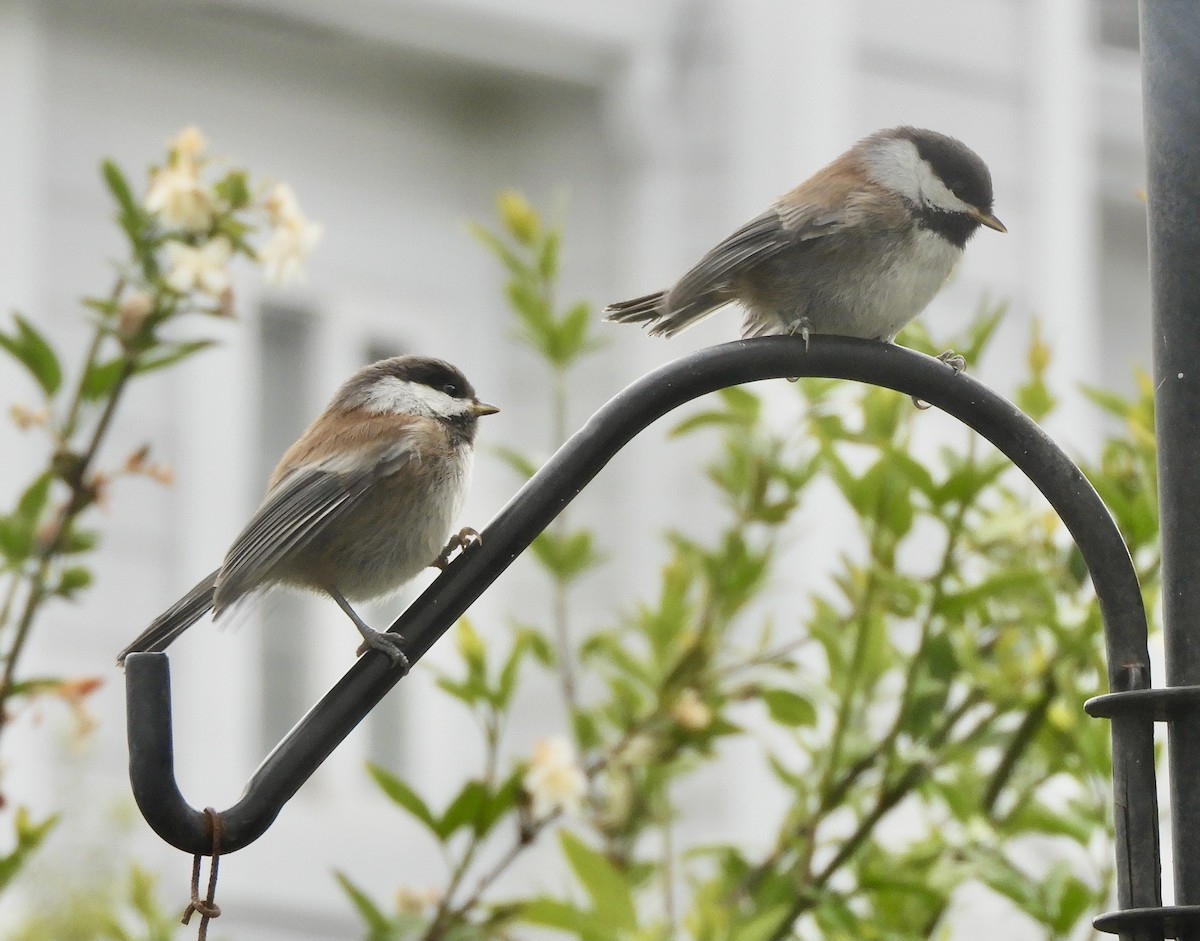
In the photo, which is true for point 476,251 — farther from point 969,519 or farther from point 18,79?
point 969,519

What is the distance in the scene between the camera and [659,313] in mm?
1793

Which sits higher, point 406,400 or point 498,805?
point 406,400

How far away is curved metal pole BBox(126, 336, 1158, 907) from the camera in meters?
1.23

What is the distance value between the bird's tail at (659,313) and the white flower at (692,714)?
74 centimetres

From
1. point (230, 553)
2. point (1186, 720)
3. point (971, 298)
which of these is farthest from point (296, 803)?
point (1186, 720)

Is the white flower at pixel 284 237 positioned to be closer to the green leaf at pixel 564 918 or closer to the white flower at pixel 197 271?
the white flower at pixel 197 271

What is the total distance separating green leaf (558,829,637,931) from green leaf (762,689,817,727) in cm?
37

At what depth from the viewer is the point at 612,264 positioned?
609 cm

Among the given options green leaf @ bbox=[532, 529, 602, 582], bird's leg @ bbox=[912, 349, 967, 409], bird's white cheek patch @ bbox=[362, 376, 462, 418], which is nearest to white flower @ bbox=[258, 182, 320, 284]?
bird's white cheek patch @ bbox=[362, 376, 462, 418]

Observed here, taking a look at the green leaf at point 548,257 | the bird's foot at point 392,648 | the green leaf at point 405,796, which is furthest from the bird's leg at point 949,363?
the green leaf at point 548,257

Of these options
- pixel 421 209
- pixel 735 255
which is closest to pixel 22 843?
pixel 735 255

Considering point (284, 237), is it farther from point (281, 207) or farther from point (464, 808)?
point (464, 808)

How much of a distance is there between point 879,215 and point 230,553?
33.6 inches

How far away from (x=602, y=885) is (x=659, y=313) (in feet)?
2.51
